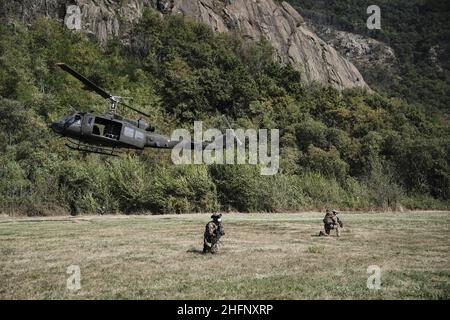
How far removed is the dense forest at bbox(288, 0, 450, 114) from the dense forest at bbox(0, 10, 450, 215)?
46895 millimetres

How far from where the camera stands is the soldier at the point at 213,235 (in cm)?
1477

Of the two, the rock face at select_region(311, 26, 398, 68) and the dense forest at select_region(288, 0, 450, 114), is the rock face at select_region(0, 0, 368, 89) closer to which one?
the dense forest at select_region(288, 0, 450, 114)

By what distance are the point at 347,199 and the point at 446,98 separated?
9298 cm

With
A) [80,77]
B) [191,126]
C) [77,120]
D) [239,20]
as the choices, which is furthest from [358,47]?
[80,77]

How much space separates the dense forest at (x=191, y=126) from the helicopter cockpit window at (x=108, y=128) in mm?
2062

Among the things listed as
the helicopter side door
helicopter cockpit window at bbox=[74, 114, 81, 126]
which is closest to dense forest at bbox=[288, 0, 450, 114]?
the helicopter side door

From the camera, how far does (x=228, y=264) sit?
13102 millimetres

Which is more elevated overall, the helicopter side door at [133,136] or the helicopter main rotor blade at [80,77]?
the helicopter main rotor blade at [80,77]

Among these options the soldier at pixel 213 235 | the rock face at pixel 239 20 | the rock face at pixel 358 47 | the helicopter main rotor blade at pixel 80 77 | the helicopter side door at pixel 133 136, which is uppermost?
the rock face at pixel 358 47

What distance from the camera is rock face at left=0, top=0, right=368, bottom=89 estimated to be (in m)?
72.1

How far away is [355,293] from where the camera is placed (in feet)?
32.8

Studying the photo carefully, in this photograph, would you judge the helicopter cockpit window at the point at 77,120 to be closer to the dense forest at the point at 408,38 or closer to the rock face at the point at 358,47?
the dense forest at the point at 408,38

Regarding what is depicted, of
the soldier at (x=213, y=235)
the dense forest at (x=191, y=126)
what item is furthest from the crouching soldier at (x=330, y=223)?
the dense forest at (x=191, y=126)
